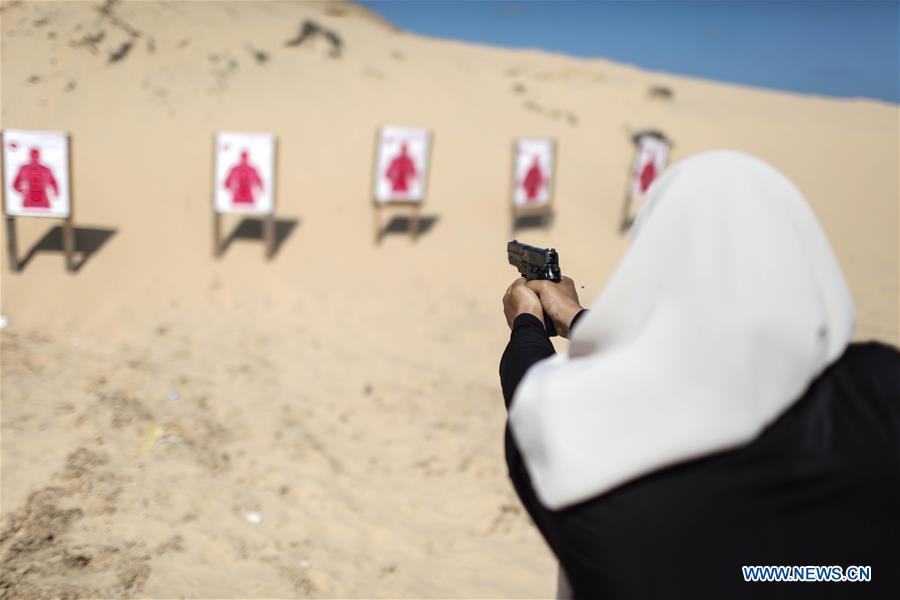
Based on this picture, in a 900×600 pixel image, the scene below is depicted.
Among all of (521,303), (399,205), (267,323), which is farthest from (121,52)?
(521,303)

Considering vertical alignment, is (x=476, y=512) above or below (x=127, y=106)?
below

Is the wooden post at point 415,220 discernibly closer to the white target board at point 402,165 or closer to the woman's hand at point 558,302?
the white target board at point 402,165

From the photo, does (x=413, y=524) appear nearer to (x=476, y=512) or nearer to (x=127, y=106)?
(x=476, y=512)

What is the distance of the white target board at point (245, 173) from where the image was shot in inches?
252

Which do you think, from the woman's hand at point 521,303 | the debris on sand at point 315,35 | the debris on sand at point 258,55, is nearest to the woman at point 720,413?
the woman's hand at point 521,303

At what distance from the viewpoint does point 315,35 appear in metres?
12.2

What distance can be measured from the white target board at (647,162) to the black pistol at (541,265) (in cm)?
764

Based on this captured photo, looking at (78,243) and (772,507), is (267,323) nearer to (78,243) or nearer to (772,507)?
(78,243)

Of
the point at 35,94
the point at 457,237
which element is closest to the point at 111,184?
the point at 35,94

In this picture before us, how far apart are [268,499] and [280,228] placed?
4.24 m

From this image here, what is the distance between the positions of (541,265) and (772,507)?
81 centimetres

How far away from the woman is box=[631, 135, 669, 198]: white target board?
834 cm

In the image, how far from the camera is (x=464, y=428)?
4.38 metres

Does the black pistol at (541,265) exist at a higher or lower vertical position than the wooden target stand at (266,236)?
lower
